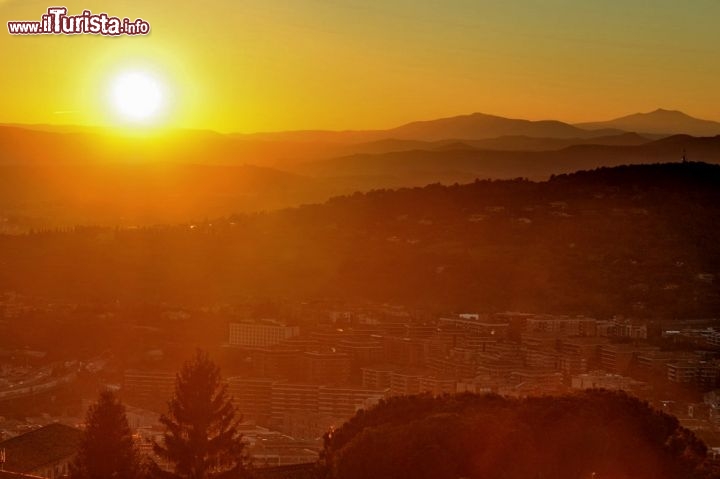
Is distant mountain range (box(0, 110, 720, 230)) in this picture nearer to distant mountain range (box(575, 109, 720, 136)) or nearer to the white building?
distant mountain range (box(575, 109, 720, 136))

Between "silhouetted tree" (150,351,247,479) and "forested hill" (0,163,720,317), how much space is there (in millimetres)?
14253

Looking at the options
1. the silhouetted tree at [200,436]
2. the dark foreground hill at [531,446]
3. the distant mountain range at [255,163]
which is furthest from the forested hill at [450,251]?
the silhouetted tree at [200,436]

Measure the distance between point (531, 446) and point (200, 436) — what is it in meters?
2.57

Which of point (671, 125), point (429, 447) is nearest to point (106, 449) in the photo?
point (429, 447)

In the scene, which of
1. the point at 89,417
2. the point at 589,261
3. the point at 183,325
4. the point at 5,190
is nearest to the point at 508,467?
the point at 89,417

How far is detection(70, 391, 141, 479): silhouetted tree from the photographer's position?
11141 mm

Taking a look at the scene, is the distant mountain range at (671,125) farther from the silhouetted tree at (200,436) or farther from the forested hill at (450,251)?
the silhouetted tree at (200,436)

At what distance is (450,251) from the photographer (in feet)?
97.4

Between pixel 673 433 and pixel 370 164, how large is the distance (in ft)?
147

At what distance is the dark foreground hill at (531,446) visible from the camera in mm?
11219

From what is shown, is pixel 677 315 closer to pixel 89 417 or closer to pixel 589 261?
pixel 589 261

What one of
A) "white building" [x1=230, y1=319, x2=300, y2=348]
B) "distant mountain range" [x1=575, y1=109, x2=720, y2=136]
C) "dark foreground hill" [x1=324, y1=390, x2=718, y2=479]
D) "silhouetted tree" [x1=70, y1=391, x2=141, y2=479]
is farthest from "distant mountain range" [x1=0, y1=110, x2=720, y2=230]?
"silhouetted tree" [x1=70, y1=391, x2=141, y2=479]

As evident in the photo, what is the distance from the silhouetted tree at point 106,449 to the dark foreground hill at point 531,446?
5.22 feet

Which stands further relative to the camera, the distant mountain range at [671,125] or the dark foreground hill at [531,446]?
the distant mountain range at [671,125]
